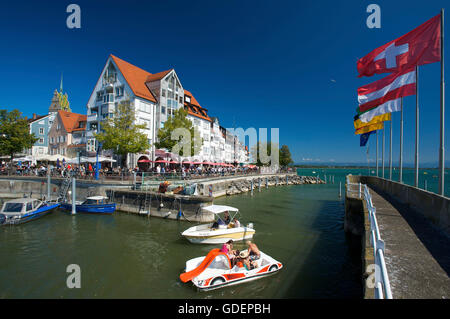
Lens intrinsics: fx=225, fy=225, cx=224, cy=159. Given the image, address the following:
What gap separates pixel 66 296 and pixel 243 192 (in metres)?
35.1

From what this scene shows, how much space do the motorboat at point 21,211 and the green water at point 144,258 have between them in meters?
0.59

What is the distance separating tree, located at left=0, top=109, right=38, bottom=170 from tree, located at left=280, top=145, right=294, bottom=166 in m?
82.7

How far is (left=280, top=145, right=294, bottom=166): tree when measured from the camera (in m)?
97.3

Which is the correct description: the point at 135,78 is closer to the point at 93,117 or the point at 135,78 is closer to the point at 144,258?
the point at 93,117

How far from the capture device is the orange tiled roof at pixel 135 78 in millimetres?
39469

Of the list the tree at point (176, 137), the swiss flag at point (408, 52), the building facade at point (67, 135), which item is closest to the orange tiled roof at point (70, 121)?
the building facade at point (67, 135)

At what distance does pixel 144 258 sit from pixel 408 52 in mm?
16772

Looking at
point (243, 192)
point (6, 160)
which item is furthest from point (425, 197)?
point (6, 160)

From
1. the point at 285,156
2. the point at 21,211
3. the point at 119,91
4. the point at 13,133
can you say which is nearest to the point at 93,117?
the point at 119,91

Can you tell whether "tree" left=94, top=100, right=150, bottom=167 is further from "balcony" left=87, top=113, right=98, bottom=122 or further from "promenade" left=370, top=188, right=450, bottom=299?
"promenade" left=370, top=188, right=450, bottom=299

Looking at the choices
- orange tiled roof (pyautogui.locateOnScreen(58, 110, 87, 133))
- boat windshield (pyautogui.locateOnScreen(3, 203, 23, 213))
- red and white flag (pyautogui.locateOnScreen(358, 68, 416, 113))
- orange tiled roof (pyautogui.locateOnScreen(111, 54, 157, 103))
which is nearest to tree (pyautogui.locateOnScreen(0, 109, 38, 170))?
orange tiled roof (pyautogui.locateOnScreen(58, 110, 87, 133))

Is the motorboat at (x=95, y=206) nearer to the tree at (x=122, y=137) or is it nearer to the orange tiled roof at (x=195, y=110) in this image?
the tree at (x=122, y=137)

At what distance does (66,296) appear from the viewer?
879cm

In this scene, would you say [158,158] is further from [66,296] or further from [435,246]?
[435,246]
